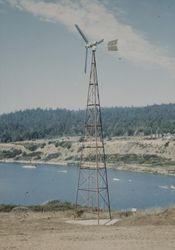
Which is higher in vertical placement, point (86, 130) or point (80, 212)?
point (86, 130)

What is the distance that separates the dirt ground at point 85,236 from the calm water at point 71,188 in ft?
152

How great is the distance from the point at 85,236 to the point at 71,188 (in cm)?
8252

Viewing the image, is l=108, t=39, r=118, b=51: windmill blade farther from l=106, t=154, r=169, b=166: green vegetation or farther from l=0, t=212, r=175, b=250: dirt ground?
l=106, t=154, r=169, b=166: green vegetation

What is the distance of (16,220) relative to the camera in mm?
32906

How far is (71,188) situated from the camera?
10638 cm

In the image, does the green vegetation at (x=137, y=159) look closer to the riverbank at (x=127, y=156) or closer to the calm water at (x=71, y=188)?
the riverbank at (x=127, y=156)

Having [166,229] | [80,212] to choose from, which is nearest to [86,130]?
[80,212]

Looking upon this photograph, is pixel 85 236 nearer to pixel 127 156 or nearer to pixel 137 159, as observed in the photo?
pixel 137 159

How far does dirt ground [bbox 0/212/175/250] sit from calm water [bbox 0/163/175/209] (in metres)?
46.2

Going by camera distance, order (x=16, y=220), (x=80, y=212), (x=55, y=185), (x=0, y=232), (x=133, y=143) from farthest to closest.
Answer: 1. (x=133, y=143)
2. (x=55, y=185)
3. (x=80, y=212)
4. (x=16, y=220)
5. (x=0, y=232)

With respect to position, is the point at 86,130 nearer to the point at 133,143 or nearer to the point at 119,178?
the point at 119,178

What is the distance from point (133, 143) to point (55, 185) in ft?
264

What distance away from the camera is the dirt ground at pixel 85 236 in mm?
21781

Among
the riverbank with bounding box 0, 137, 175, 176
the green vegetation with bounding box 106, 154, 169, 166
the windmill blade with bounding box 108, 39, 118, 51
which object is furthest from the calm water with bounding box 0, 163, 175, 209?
the windmill blade with bounding box 108, 39, 118, 51
